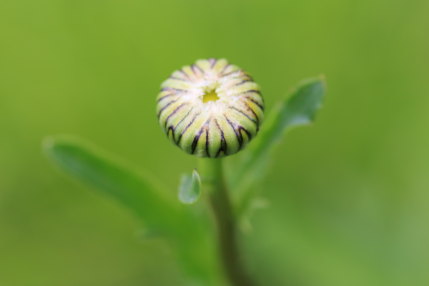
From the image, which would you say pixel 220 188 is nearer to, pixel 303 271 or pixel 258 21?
pixel 303 271

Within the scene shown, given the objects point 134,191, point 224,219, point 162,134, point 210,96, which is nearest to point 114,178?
point 134,191

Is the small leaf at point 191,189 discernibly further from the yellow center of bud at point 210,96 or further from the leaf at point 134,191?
the leaf at point 134,191

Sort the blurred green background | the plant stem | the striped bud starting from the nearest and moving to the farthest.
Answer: the striped bud
the plant stem
the blurred green background

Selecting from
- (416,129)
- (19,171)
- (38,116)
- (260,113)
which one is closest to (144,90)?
(38,116)

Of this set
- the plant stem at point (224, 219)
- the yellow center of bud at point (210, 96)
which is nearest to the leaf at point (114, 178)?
the plant stem at point (224, 219)

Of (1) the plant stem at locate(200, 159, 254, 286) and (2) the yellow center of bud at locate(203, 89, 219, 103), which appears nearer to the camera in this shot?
→ (2) the yellow center of bud at locate(203, 89, 219, 103)

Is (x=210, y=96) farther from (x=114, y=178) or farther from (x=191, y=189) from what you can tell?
(x=114, y=178)

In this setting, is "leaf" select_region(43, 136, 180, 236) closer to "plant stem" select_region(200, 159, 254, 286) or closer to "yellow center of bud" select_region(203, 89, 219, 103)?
"plant stem" select_region(200, 159, 254, 286)

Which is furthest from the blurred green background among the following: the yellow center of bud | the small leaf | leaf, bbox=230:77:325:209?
the yellow center of bud
